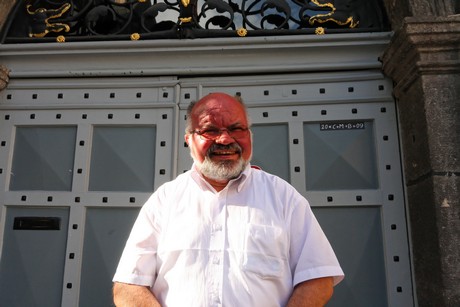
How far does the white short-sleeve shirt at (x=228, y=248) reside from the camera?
1.57m

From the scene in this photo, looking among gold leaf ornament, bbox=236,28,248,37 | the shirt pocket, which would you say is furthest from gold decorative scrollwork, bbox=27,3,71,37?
the shirt pocket

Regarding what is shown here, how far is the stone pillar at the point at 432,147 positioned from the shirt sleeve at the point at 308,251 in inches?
60.5

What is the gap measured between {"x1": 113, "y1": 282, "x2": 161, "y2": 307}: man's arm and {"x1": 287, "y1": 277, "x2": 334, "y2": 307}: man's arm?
20.8 inches

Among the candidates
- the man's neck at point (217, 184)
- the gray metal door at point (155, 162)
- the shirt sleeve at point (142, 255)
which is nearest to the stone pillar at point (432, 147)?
the gray metal door at point (155, 162)

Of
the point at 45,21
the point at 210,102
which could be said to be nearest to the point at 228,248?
the point at 210,102

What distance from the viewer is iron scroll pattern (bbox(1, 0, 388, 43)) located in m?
3.80

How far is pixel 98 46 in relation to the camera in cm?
376

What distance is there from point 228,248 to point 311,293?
360 millimetres

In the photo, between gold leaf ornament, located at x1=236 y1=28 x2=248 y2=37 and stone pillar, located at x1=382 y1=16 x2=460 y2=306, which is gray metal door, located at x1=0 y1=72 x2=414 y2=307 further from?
gold leaf ornament, located at x1=236 y1=28 x2=248 y2=37

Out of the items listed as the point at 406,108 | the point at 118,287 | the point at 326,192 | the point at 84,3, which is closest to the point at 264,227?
the point at 118,287

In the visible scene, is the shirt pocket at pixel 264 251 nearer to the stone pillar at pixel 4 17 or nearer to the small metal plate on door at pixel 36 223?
the small metal plate on door at pixel 36 223

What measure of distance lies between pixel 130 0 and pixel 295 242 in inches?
127

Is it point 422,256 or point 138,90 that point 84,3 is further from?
point 422,256

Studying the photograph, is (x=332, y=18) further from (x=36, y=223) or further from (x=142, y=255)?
(x=36, y=223)
